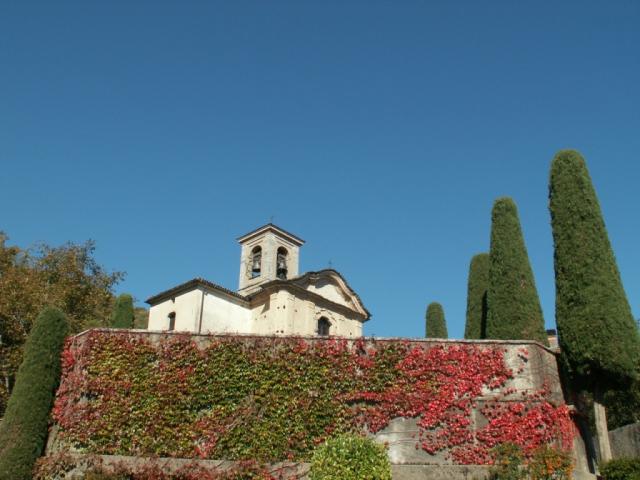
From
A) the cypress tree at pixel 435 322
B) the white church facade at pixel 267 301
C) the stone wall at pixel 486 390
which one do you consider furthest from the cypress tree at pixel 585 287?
the white church facade at pixel 267 301

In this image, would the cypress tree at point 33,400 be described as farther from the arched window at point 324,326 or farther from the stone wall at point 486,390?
the arched window at point 324,326

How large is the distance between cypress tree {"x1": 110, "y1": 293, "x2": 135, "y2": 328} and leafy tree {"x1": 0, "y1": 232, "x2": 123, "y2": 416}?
0.95m

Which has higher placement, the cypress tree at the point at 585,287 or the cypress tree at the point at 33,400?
the cypress tree at the point at 585,287

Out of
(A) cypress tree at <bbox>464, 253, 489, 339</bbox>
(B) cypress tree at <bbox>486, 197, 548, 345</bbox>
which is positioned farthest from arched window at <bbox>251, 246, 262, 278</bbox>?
(B) cypress tree at <bbox>486, 197, 548, 345</bbox>

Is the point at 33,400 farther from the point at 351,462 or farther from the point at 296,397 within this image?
the point at 351,462

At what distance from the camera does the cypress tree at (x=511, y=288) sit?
720 inches

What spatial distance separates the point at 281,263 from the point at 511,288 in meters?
18.5

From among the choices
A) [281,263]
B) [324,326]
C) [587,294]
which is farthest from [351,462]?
[281,263]

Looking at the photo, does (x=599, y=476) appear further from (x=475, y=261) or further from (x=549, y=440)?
(x=475, y=261)

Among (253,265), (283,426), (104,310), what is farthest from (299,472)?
(253,265)

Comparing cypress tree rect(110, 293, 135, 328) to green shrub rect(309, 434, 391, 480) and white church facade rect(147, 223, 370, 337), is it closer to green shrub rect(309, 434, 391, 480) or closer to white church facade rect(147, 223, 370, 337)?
white church facade rect(147, 223, 370, 337)

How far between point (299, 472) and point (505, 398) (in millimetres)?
5169

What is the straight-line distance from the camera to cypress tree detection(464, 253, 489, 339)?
2259 centimetres

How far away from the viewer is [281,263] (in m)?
35.2
